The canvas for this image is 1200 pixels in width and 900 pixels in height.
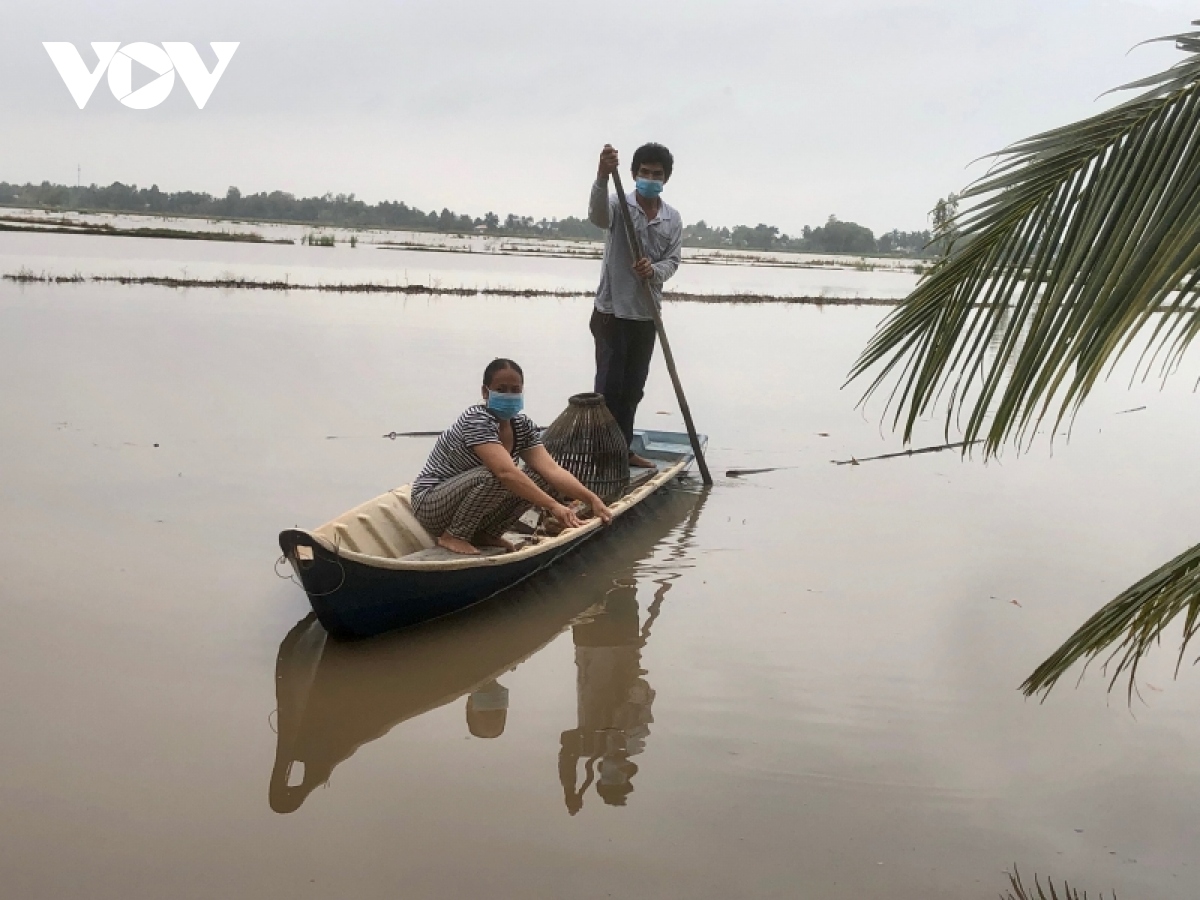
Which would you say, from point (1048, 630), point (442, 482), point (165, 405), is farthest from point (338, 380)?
point (1048, 630)

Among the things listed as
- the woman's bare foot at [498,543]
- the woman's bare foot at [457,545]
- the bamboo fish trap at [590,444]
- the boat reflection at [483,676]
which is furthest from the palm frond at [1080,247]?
the bamboo fish trap at [590,444]

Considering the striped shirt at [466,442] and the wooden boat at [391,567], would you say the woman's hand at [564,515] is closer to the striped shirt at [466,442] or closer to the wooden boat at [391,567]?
the wooden boat at [391,567]

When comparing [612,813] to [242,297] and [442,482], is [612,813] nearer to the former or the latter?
[442,482]

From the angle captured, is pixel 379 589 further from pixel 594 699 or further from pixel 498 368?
pixel 498 368

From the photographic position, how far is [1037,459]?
8016 mm

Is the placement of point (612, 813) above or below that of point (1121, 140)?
below

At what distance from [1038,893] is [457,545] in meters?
2.38

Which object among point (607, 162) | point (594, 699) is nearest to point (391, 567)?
point (594, 699)

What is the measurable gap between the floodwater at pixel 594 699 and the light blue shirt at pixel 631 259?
3.76 ft

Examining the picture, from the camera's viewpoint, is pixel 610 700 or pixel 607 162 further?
pixel 607 162

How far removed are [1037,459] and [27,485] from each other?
21.4 feet

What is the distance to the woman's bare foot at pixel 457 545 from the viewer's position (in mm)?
4228

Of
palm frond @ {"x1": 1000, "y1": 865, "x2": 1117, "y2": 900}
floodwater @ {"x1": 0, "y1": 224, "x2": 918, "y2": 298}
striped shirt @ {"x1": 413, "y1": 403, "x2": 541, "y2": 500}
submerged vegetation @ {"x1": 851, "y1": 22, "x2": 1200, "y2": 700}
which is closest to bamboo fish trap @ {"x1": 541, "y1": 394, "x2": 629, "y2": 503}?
striped shirt @ {"x1": 413, "y1": 403, "x2": 541, "y2": 500}

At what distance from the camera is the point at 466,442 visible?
409 centimetres
